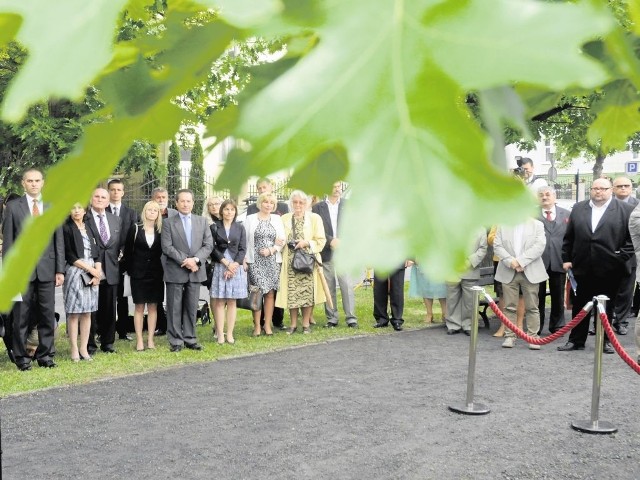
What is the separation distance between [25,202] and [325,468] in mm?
3015

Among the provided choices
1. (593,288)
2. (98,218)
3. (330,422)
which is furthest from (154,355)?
(593,288)

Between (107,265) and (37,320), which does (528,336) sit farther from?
(37,320)

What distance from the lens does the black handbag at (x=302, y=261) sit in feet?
25.3

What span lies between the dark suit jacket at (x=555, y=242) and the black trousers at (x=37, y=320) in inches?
198

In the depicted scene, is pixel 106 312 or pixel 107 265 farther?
pixel 106 312

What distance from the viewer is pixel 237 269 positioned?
743cm

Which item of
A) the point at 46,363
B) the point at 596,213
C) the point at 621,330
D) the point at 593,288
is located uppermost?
the point at 596,213

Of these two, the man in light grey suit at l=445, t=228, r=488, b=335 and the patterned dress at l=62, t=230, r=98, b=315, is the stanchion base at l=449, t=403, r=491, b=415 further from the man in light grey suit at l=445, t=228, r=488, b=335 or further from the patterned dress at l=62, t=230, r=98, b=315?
the patterned dress at l=62, t=230, r=98, b=315

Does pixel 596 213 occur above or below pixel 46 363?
above

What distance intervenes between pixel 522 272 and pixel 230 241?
3036 millimetres

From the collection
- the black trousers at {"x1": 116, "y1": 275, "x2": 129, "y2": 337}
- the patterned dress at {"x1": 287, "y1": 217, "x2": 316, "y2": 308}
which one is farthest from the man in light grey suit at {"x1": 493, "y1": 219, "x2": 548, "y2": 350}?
the black trousers at {"x1": 116, "y1": 275, "x2": 129, "y2": 337}

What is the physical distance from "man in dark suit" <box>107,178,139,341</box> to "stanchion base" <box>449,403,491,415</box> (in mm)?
3381

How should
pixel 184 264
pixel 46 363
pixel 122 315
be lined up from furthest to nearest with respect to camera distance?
pixel 122 315, pixel 184 264, pixel 46 363

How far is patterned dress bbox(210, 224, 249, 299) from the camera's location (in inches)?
288
